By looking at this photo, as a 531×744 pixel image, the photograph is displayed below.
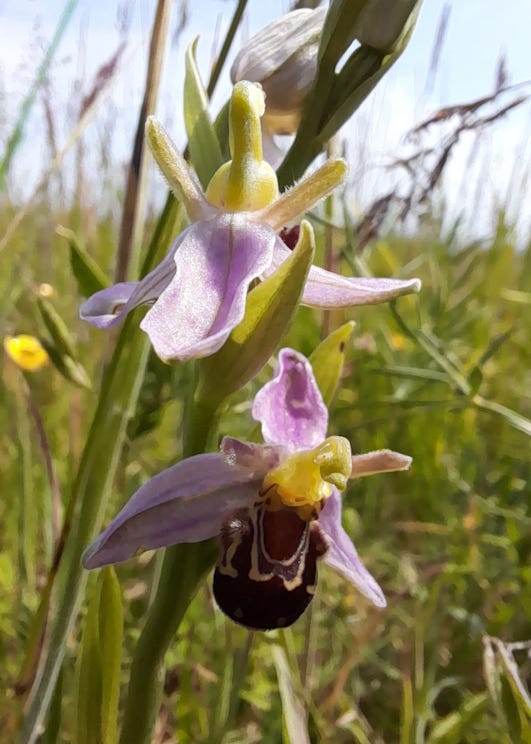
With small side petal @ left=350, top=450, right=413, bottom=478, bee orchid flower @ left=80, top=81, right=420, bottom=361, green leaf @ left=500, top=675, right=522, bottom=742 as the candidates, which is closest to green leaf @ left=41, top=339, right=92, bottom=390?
bee orchid flower @ left=80, top=81, right=420, bottom=361

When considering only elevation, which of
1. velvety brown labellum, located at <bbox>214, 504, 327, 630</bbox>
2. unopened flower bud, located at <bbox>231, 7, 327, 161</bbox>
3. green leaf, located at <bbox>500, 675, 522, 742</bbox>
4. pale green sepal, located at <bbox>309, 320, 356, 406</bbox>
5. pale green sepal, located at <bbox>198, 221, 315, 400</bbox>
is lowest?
green leaf, located at <bbox>500, 675, 522, 742</bbox>

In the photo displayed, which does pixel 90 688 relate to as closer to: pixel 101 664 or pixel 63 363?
pixel 101 664

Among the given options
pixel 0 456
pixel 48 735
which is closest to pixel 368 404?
pixel 48 735

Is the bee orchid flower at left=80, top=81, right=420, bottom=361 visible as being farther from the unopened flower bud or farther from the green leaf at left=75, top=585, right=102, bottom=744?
the green leaf at left=75, top=585, right=102, bottom=744

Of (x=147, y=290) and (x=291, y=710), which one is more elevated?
(x=147, y=290)

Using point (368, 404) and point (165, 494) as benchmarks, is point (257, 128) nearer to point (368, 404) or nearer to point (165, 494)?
point (165, 494)

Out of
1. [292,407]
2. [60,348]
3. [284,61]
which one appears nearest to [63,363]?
[60,348]
